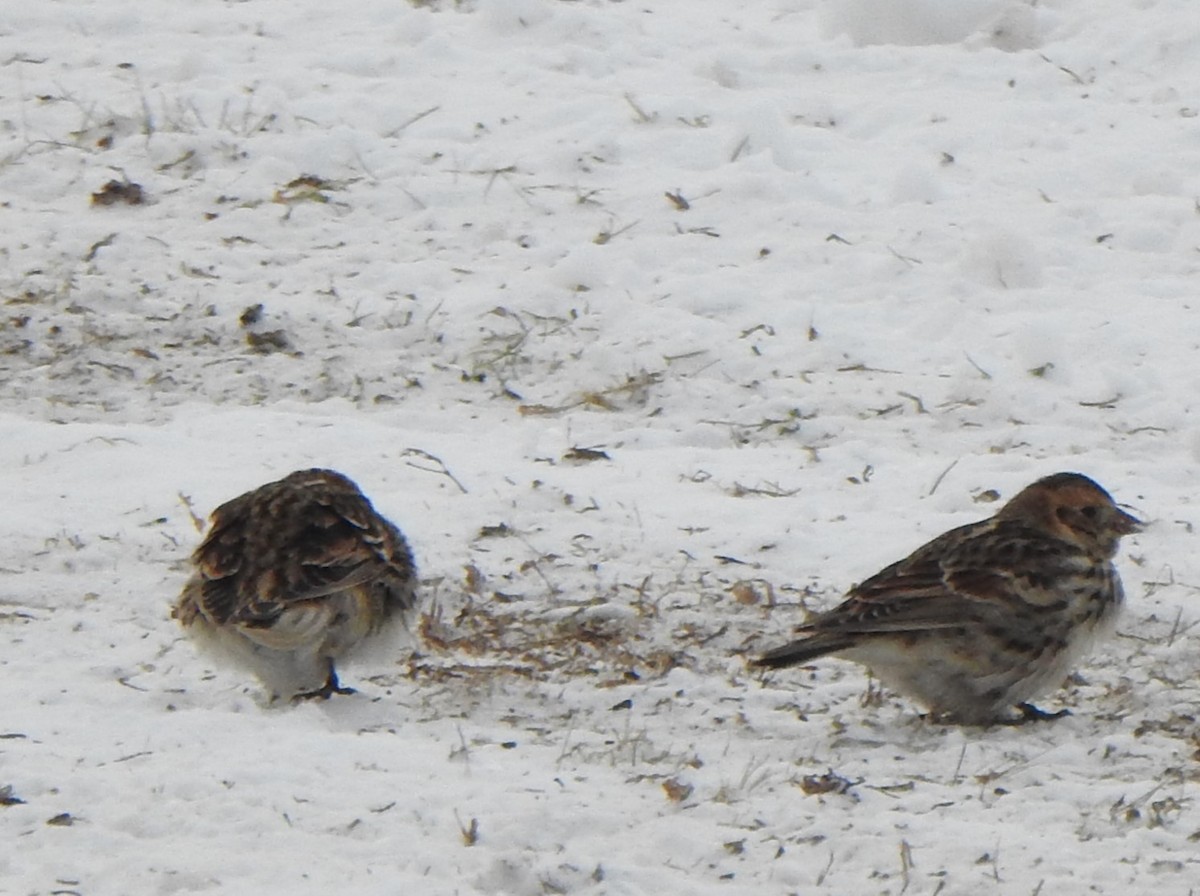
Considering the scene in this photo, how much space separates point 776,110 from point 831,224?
1.00 metres

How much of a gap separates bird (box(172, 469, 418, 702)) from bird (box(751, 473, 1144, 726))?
3.56 feet

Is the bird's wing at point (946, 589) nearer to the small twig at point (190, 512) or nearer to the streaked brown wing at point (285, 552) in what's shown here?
the streaked brown wing at point (285, 552)

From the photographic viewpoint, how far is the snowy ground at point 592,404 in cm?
503

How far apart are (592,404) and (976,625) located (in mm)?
2730

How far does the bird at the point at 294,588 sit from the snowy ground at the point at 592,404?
169 millimetres

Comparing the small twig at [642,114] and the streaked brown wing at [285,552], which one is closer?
the streaked brown wing at [285,552]

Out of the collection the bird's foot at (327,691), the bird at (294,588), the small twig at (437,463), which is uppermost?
the bird at (294,588)

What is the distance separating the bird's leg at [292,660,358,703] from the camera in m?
6.00

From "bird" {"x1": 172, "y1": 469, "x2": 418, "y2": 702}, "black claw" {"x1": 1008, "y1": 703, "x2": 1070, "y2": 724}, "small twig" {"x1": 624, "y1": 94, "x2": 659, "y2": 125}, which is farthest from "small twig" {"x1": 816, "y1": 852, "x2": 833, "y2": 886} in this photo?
"small twig" {"x1": 624, "y1": 94, "x2": 659, "y2": 125}

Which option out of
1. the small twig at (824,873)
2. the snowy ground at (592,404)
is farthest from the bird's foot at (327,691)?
the small twig at (824,873)

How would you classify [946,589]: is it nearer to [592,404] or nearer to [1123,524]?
[1123,524]

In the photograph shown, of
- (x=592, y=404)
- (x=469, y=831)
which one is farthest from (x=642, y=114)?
(x=469, y=831)

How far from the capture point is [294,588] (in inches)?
233

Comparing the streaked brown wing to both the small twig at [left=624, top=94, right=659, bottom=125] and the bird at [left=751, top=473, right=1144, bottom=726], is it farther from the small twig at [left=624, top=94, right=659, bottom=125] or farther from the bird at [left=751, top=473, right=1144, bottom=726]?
the small twig at [left=624, top=94, right=659, bottom=125]
